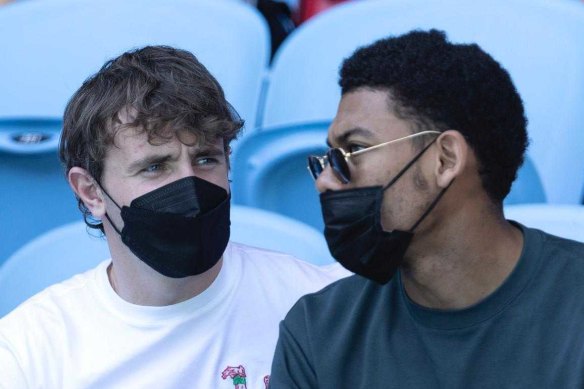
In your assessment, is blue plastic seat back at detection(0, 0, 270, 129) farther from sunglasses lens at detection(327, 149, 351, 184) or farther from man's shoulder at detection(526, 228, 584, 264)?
man's shoulder at detection(526, 228, 584, 264)

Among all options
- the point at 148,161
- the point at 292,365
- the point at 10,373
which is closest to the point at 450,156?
the point at 292,365

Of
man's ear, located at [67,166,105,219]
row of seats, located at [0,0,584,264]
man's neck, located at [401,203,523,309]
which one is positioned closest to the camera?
man's neck, located at [401,203,523,309]

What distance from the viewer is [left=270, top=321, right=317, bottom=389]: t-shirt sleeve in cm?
202

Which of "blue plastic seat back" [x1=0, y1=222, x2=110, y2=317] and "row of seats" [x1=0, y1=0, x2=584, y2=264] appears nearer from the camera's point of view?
"blue plastic seat back" [x1=0, y1=222, x2=110, y2=317]

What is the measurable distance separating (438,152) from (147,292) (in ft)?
2.51

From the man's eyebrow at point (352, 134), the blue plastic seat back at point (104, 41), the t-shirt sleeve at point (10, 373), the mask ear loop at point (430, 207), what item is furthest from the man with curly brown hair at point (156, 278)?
the blue plastic seat back at point (104, 41)

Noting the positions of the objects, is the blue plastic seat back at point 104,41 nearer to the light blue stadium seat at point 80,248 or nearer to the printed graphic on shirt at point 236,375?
the light blue stadium seat at point 80,248

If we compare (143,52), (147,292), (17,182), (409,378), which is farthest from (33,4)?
(409,378)

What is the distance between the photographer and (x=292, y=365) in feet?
6.68

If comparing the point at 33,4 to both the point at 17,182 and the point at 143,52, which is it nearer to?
the point at 17,182

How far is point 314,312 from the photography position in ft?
6.83

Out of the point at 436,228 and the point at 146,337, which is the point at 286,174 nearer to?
the point at 146,337

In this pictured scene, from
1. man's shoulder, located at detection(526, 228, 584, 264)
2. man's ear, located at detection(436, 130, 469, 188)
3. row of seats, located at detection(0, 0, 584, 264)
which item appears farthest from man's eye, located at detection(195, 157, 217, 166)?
man's shoulder, located at detection(526, 228, 584, 264)

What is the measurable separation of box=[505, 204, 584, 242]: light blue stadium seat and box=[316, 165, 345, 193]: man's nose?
59 centimetres
